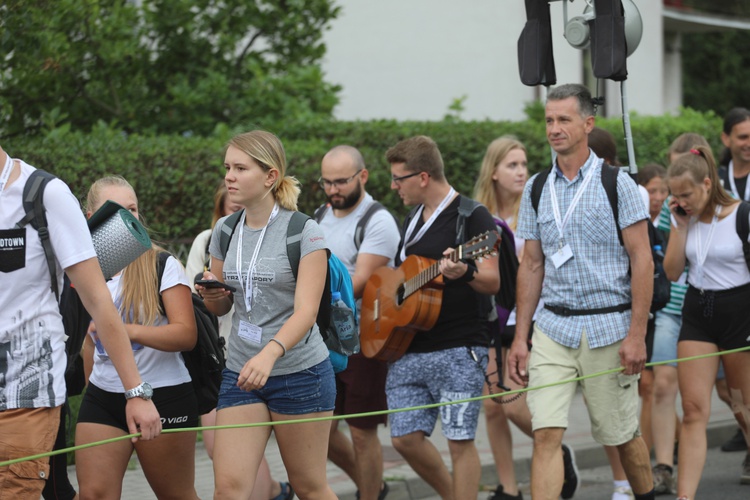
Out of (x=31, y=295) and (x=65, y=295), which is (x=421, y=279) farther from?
(x=31, y=295)

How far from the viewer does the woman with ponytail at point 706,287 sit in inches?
265

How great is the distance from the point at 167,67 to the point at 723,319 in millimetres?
5676

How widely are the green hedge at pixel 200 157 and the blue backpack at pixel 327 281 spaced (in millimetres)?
2966

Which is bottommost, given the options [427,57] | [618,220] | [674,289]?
[674,289]

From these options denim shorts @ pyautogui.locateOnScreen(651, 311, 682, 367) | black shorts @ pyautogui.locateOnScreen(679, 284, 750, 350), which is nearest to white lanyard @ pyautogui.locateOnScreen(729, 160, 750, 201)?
denim shorts @ pyautogui.locateOnScreen(651, 311, 682, 367)

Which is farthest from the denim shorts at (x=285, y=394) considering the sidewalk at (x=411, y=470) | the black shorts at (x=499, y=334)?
the sidewalk at (x=411, y=470)

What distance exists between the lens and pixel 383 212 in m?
7.00

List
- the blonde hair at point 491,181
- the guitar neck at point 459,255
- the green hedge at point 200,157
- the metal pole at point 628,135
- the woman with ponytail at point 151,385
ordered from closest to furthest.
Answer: the woman with ponytail at point 151,385 → the guitar neck at point 459,255 → the metal pole at point 628,135 → the blonde hair at point 491,181 → the green hedge at point 200,157

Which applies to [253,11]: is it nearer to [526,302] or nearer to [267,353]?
Answer: [526,302]

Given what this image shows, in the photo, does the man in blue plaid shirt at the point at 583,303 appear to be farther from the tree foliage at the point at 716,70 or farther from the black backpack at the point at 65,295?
the tree foliage at the point at 716,70

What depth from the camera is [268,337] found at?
16.8 feet

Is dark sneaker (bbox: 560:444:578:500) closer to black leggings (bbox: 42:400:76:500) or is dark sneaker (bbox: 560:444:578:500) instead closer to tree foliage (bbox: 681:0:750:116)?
black leggings (bbox: 42:400:76:500)

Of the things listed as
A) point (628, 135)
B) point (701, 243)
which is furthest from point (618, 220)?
point (701, 243)

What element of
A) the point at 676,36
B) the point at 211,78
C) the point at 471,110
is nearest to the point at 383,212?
the point at 211,78
